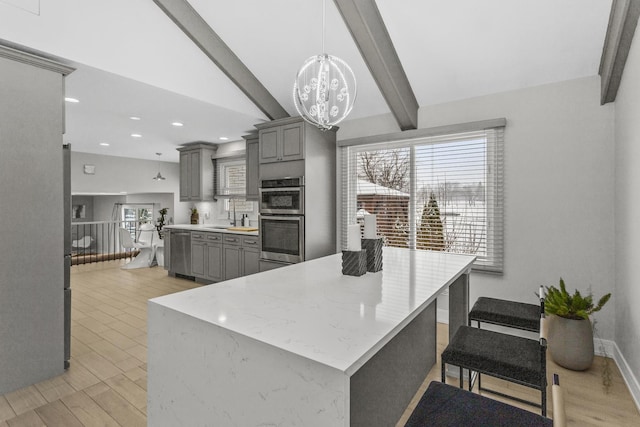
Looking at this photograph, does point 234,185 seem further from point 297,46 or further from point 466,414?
point 466,414

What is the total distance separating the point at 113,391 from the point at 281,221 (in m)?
2.41

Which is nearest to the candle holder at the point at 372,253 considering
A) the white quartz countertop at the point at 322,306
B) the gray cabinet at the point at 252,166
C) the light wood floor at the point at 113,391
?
the white quartz countertop at the point at 322,306

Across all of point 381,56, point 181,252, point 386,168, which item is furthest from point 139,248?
point 381,56

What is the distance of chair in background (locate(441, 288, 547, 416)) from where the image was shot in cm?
146

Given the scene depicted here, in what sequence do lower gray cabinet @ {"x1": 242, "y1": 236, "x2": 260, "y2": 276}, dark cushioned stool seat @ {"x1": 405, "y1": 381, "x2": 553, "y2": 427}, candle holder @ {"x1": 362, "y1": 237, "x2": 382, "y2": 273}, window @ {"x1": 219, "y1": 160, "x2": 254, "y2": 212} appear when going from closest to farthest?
dark cushioned stool seat @ {"x1": 405, "y1": 381, "x2": 553, "y2": 427}
candle holder @ {"x1": 362, "y1": 237, "x2": 382, "y2": 273}
lower gray cabinet @ {"x1": 242, "y1": 236, "x2": 260, "y2": 276}
window @ {"x1": 219, "y1": 160, "x2": 254, "y2": 212}

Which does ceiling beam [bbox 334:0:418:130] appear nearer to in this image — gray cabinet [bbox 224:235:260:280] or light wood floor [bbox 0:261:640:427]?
light wood floor [bbox 0:261:640:427]

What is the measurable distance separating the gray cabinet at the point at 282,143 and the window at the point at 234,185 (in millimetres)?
1523

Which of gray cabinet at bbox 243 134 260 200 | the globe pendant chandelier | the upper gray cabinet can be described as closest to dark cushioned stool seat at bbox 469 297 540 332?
the globe pendant chandelier

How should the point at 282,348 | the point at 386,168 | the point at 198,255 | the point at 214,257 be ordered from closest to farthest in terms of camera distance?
1. the point at 282,348
2. the point at 386,168
3. the point at 214,257
4. the point at 198,255

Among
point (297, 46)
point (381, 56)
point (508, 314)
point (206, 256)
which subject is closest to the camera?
point (508, 314)

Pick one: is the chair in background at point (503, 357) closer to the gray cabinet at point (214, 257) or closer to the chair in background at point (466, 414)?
the chair in background at point (466, 414)

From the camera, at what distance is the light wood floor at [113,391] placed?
201 cm

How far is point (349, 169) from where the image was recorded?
4387mm

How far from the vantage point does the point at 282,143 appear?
13.7ft
